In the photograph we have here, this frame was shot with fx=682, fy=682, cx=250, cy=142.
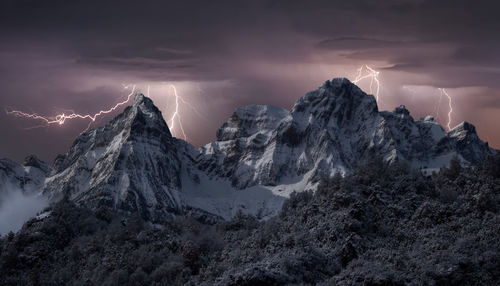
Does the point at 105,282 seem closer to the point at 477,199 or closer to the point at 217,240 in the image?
the point at 217,240

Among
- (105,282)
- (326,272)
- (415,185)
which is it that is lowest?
(326,272)

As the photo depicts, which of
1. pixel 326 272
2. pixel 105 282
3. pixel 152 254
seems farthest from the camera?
pixel 152 254

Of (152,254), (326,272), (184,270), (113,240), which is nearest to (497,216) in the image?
(326,272)

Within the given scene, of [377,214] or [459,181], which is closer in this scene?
[377,214]

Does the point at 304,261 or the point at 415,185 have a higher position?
the point at 415,185

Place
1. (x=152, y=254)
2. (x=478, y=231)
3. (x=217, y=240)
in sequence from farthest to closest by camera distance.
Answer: (x=217, y=240) → (x=152, y=254) → (x=478, y=231)

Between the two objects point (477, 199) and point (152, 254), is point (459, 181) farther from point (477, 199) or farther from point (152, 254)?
point (152, 254)

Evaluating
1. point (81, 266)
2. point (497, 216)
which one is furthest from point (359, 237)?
point (81, 266)
